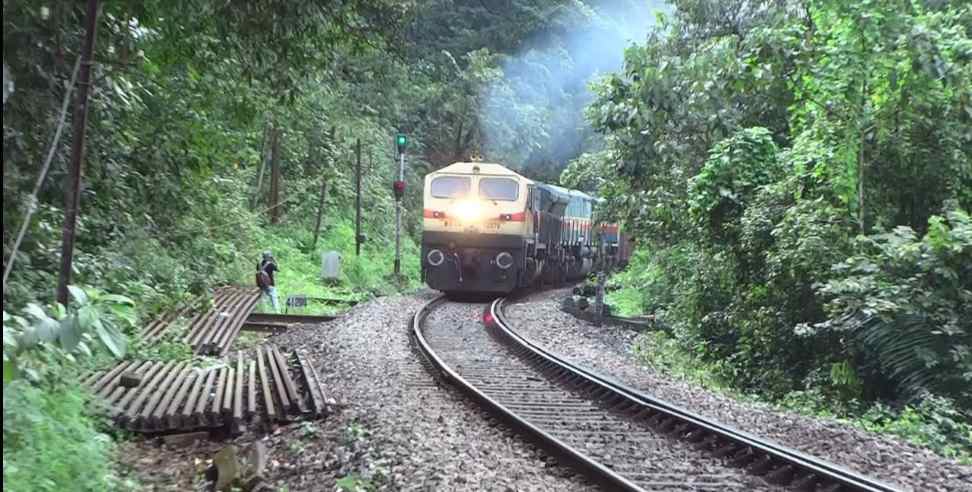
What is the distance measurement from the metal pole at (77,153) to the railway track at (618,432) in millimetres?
3551

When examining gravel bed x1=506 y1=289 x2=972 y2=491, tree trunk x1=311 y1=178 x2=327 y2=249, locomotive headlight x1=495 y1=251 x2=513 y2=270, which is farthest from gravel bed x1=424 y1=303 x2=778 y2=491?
tree trunk x1=311 y1=178 x2=327 y2=249

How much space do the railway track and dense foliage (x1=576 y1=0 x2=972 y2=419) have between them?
111 inches

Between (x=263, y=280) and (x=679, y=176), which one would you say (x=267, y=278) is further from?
(x=679, y=176)

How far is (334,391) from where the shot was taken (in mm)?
9008

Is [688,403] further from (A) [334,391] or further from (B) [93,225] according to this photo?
(B) [93,225]

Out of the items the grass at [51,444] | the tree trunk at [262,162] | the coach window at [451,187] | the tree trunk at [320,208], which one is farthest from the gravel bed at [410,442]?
the tree trunk at [262,162]

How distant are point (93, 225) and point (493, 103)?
25174mm

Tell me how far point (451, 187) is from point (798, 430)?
543 inches

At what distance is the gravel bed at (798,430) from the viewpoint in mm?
6340

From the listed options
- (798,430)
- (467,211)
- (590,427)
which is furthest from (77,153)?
(467,211)

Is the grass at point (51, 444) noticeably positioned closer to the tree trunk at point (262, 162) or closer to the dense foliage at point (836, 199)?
the dense foliage at point (836, 199)

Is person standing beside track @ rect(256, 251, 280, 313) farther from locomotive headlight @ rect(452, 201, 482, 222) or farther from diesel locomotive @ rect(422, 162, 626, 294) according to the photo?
locomotive headlight @ rect(452, 201, 482, 222)

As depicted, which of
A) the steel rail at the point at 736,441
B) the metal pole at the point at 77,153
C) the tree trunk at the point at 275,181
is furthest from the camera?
the tree trunk at the point at 275,181

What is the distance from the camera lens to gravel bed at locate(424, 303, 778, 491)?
6.11 meters
